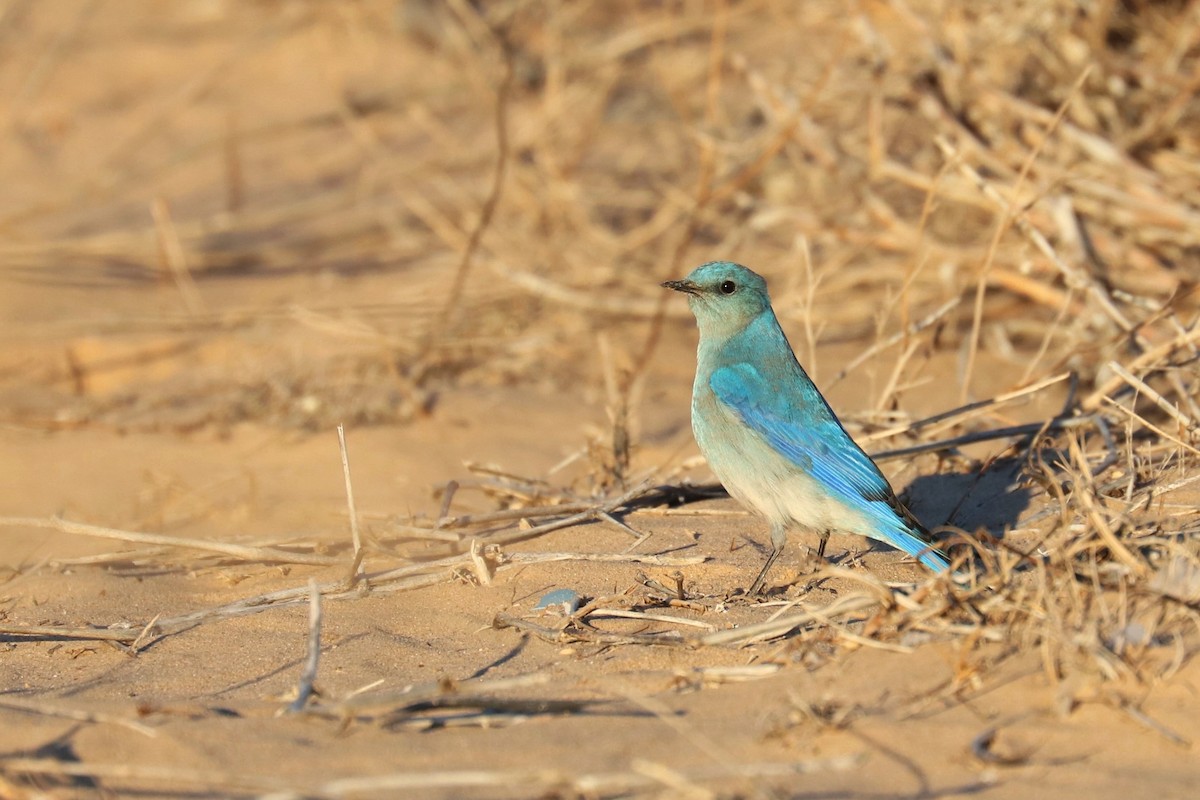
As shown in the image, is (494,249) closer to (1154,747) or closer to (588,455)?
(588,455)

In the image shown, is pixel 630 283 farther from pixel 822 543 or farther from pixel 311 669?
pixel 311 669

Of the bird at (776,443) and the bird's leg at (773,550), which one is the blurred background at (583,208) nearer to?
the bird at (776,443)

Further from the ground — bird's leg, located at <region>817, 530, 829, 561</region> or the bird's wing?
the bird's wing

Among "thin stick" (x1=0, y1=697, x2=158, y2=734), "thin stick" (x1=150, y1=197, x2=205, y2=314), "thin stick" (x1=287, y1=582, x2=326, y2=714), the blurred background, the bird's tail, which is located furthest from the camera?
"thin stick" (x1=150, y1=197, x2=205, y2=314)

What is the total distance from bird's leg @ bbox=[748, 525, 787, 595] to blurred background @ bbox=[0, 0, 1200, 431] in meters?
0.99

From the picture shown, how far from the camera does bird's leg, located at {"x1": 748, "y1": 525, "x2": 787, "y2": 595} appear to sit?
12.3 feet

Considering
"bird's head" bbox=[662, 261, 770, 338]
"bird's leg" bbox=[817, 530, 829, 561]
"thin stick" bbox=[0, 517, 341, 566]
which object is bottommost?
"bird's leg" bbox=[817, 530, 829, 561]

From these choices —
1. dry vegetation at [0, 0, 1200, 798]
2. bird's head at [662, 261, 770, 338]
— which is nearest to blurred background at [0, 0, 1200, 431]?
dry vegetation at [0, 0, 1200, 798]

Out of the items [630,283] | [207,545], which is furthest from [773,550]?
[630,283]

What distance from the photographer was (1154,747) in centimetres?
269

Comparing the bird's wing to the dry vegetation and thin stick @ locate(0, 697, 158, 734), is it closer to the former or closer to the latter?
the dry vegetation

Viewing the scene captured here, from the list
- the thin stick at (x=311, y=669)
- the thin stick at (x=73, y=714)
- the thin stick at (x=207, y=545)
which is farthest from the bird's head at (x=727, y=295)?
the thin stick at (x=73, y=714)

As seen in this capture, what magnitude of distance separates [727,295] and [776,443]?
0.67 m

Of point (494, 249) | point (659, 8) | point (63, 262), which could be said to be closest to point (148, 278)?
point (63, 262)
